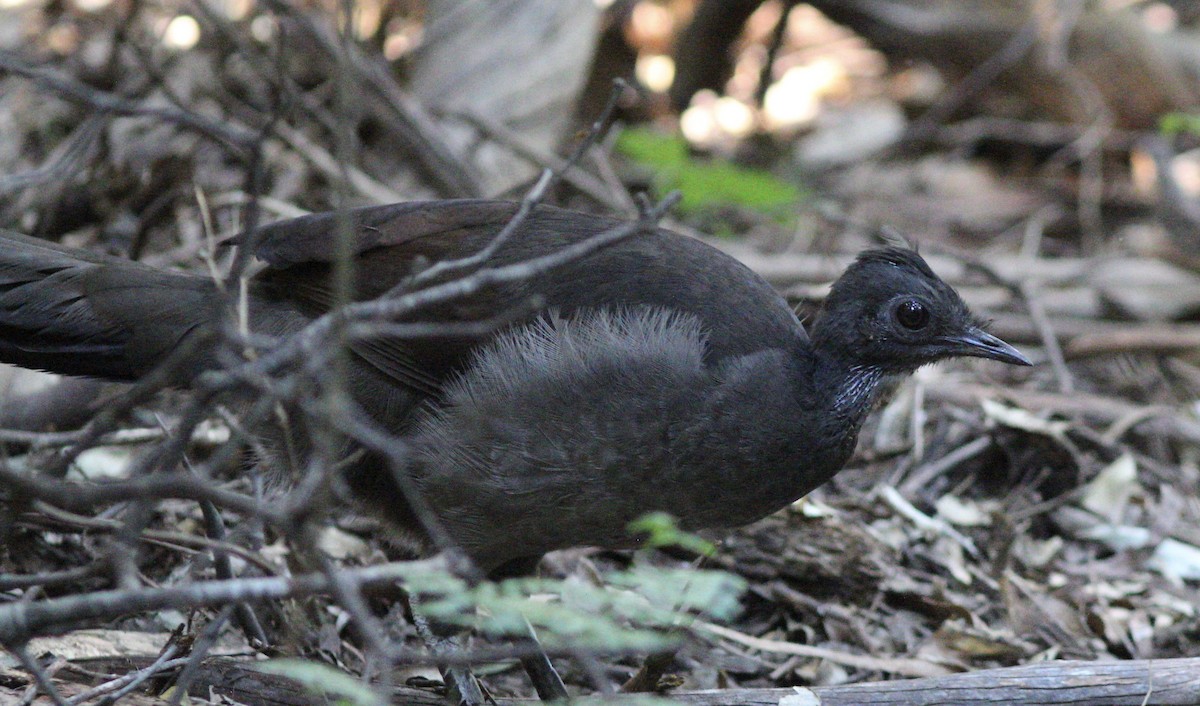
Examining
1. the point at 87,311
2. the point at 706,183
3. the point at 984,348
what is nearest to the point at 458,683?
the point at 87,311

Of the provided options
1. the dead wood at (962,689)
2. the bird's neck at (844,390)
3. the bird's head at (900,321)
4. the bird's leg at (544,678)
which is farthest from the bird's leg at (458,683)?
the bird's head at (900,321)

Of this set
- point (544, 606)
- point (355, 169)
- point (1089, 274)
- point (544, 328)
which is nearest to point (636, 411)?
point (544, 328)

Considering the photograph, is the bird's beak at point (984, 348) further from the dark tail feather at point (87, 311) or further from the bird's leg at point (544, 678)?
the dark tail feather at point (87, 311)

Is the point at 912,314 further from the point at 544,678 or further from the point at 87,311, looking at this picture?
the point at 87,311

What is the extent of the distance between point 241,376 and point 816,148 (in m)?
7.70

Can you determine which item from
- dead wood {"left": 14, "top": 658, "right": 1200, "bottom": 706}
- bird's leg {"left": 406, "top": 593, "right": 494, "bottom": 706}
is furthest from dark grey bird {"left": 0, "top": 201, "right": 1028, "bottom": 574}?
dead wood {"left": 14, "top": 658, "right": 1200, "bottom": 706}

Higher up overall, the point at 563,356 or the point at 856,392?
the point at 563,356

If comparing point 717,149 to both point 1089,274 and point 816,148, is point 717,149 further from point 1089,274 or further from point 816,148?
point 1089,274

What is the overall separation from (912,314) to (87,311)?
2467 mm

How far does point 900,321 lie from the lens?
3.94 metres

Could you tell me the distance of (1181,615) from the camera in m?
4.61

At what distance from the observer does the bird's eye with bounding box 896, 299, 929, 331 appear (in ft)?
12.9

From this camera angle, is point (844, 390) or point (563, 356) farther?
point (844, 390)

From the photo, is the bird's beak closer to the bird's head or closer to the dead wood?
the bird's head
